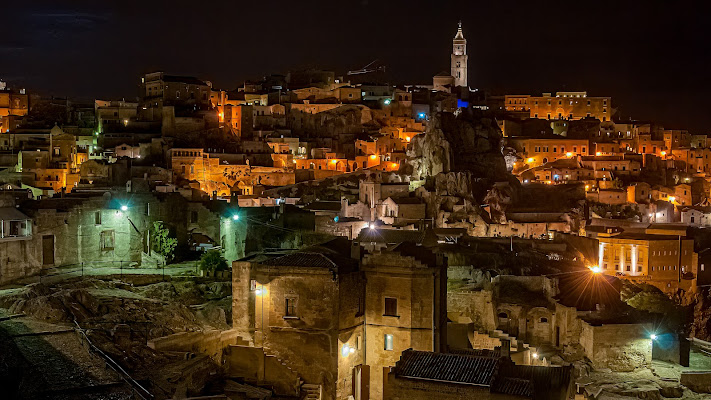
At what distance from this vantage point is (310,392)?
19859 mm

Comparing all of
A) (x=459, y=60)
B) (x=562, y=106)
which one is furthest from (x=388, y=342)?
(x=459, y=60)

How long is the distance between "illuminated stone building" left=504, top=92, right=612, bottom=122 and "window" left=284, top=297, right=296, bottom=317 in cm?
6422

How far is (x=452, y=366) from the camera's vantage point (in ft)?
60.9

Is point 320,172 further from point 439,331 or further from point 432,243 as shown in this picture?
point 439,331

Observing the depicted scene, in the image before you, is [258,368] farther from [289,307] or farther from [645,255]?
[645,255]

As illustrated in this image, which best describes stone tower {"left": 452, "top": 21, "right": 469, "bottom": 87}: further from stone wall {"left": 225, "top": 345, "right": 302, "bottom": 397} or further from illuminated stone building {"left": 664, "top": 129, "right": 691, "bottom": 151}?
stone wall {"left": 225, "top": 345, "right": 302, "bottom": 397}

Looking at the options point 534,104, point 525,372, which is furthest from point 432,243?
point 534,104

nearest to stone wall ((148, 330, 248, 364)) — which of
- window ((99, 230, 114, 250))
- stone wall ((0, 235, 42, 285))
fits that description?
stone wall ((0, 235, 42, 285))

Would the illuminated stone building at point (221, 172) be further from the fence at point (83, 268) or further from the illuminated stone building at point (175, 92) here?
the fence at point (83, 268)

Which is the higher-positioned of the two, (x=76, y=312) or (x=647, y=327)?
(x=76, y=312)

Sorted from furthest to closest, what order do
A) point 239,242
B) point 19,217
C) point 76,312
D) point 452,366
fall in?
1. point 239,242
2. point 19,217
3. point 76,312
4. point 452,366

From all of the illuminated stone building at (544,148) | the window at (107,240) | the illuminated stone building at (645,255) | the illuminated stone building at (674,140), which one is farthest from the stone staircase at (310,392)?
the illuminated stone building at (674,140)

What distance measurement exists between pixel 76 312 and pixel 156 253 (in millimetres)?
9213

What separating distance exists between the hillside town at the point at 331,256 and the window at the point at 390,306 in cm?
3
